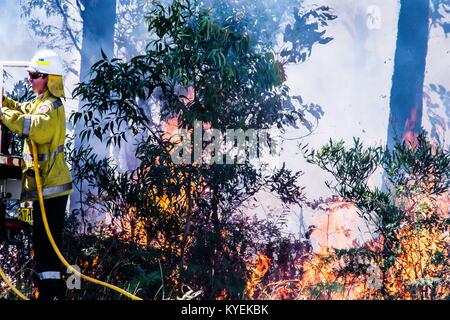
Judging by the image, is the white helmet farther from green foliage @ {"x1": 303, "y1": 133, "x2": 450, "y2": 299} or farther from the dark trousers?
green foliage @ {"x1": 303, "y1": 133, "x2": 450, "y2": 299}

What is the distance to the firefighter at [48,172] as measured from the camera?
566 centimetres

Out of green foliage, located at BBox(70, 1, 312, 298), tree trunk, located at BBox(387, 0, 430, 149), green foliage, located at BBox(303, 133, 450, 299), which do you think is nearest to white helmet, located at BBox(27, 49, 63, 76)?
green foliage, located at BBox(70, 1, 312, 298)

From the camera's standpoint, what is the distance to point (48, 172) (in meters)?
5.73

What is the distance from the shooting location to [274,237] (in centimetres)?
673

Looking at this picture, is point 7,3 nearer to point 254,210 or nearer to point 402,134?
point 254,210

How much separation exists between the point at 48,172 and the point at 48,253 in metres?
0.60

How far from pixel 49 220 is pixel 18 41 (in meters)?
2.00

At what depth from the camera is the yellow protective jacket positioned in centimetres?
556
